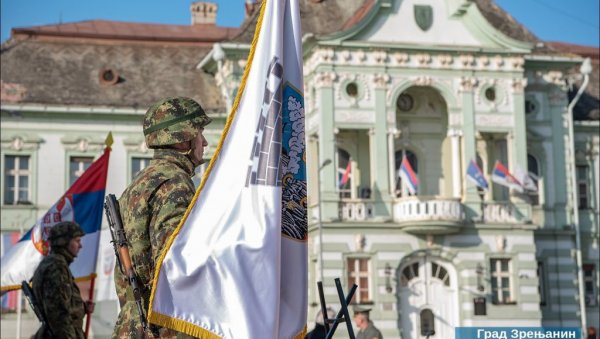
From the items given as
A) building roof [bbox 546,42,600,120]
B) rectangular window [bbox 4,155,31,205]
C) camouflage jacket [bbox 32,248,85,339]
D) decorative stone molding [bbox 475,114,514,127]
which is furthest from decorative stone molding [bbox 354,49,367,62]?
Answer: camouflage jacket [bbox 32,248,85,339]

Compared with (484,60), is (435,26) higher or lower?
higher

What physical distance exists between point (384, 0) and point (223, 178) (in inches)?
1252

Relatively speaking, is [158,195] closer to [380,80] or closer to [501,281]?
[380,80]

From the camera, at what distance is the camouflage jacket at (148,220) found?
19.3ft

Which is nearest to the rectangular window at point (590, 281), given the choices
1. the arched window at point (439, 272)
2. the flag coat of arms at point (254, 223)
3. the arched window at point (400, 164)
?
the arched window at point (439, 272)

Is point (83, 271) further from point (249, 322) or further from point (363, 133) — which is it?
point (363, 133)

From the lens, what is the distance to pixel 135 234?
596 centimetres

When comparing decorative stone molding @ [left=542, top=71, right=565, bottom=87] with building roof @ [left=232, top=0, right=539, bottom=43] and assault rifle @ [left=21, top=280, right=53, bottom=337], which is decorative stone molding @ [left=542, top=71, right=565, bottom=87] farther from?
assault rifle @ [left=21, top=280, right=53, bottom=337]

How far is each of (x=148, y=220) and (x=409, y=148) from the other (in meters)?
33.3

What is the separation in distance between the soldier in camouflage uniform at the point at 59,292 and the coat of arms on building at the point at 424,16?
27869 mm

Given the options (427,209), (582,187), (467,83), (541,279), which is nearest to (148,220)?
(427,209)

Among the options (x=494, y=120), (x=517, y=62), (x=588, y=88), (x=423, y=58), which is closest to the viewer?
(x=423, y=58)

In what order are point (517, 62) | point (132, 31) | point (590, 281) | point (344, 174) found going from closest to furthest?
point (344, 174), point (517, 62), point (590, 281), point (132, 31)

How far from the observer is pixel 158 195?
5906 mm
